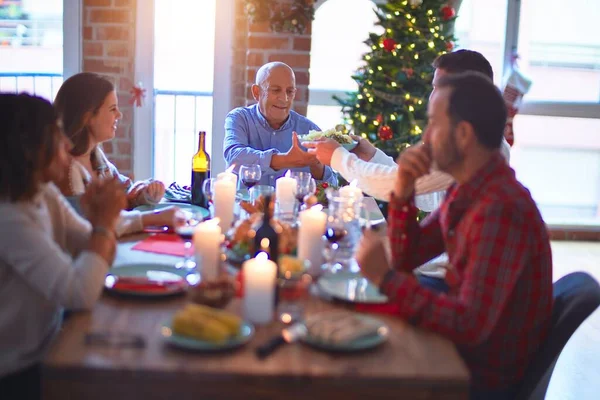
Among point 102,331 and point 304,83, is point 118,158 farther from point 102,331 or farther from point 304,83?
point 102,331

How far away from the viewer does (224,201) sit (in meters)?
2.48

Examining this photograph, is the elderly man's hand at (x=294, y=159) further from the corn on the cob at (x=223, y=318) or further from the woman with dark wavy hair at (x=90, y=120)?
the corn on the cob at (x=223, y=318)

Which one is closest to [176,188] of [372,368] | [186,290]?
[186,290]

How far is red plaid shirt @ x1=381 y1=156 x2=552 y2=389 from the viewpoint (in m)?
1.55

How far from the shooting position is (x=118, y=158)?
16.1 ft

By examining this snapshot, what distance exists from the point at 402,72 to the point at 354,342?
3.50 m

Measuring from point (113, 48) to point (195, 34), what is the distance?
0.55m

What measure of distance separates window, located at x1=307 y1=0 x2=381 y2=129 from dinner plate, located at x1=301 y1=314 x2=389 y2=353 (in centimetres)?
425

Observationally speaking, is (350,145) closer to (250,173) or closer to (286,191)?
(250,173)

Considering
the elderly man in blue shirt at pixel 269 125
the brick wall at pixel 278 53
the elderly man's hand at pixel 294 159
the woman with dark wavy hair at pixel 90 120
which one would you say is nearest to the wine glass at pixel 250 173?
the woman with dark wavy hair at pixel 90 120

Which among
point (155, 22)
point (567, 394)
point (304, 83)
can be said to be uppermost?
point (155, 22)

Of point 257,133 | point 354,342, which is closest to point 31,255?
point 354,342

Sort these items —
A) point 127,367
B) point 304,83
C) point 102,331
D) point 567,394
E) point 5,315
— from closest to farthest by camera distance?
point 127,367, point 102,331, point 5,315, point 567,394, point 304,83

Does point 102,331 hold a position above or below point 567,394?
above
